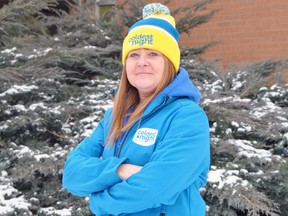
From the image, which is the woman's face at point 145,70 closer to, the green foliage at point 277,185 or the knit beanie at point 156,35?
the knit beanie at point 156,35

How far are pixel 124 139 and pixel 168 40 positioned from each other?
54cm

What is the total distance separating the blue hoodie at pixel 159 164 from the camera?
1673 millimetres

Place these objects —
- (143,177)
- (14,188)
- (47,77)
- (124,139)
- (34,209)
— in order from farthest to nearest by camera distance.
Result: 1. (47,77)
2. (14,188)
3. (34,209)
4. (124,139)
5. (143,177)

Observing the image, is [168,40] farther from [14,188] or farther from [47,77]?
[47,77]

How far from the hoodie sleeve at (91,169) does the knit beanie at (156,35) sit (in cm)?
49

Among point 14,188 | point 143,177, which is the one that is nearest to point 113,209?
point 143,177

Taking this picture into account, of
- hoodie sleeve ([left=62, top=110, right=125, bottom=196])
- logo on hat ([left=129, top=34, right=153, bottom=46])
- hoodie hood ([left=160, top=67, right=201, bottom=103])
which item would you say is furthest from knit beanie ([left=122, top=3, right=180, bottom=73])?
hoodie sleeve ([left=62, top=110, right=125, bottom=196])

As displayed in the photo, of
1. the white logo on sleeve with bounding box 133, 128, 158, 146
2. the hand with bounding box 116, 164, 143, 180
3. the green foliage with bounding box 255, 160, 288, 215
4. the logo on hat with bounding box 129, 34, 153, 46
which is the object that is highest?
the logo on hat with bounding box 129, 34, 153, 46

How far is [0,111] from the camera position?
4.32 meters

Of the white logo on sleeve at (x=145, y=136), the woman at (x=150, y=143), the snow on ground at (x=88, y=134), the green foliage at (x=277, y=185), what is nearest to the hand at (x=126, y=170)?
the woman at (x=150, y=143)

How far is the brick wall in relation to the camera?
289 inches

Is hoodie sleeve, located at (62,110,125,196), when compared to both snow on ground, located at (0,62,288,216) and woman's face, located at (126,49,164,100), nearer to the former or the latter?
woman's face, located at (126,49,164,100)

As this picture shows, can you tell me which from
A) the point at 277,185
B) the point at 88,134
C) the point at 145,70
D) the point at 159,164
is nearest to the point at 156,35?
the point at 145,70

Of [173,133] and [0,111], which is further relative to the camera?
[0,111]
